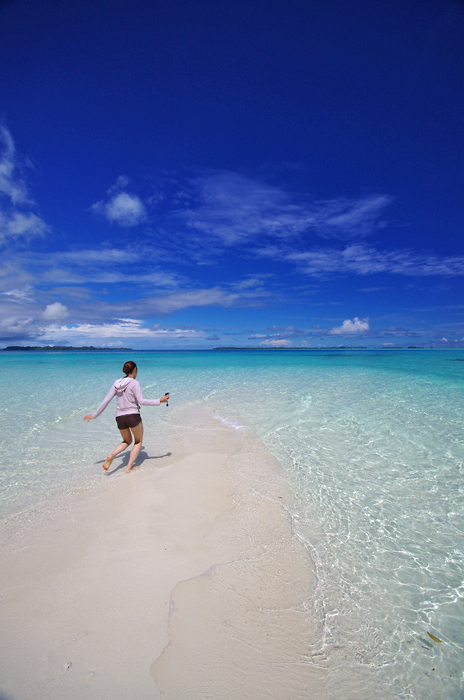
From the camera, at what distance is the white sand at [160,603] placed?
7.04 feet

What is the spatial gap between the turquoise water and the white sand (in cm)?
33

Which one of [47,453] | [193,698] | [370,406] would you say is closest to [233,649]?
[193,698]

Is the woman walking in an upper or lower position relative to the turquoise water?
upper

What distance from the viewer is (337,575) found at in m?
3.33

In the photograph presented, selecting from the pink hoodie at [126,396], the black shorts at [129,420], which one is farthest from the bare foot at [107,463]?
the pink hoodie at [126,396]

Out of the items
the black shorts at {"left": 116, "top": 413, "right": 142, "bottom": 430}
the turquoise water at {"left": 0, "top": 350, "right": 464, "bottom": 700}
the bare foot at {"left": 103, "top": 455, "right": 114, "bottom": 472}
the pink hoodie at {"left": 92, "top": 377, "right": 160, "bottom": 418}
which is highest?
the pink hoodie at {"left": 92, "top": 377, "right": 160, "bottom": 418}

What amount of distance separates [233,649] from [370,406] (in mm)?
11210

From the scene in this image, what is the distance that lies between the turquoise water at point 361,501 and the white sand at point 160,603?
1.10 ft

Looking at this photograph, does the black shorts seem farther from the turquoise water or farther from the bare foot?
the turquoise water

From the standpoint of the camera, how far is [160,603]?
2.77 meters

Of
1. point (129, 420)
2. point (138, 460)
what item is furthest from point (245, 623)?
point (138, 460)

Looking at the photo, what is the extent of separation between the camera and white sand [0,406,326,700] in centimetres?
214

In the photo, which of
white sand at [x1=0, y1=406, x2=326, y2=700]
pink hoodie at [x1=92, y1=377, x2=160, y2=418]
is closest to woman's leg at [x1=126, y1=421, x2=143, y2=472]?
pink hoodie at [x1=92, y1=377, x2=160, y2=418]

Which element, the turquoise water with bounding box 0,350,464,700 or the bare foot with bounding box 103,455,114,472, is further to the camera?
the bare foot with bounding box 103,455,114,472
